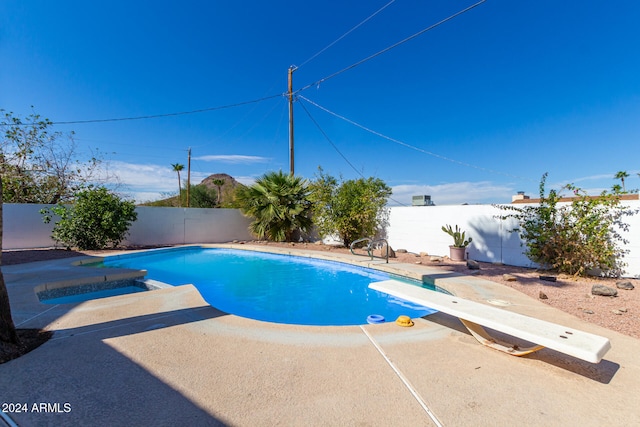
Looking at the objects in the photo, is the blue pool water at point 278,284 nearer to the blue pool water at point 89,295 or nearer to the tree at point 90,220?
the blue pool water at point 89,295

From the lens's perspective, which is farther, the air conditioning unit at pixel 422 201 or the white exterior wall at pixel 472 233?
the air conditioning unit at pixel 422 201

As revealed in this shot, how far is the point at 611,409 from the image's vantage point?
69.3 inches

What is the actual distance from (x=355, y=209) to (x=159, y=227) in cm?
820

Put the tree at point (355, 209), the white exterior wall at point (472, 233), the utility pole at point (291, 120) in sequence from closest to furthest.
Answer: the white exterior wall at point (472, 233) → the tree at point (355, 209) → the utility pole at point (291, 120)

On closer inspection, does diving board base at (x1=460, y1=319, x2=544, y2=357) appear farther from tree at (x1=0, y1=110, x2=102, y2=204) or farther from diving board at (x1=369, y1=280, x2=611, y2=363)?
tree at (x1=0, y1=110, x2=102, y2=204)

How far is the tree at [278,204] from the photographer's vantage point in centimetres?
1180

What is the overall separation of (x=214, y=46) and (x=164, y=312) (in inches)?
433

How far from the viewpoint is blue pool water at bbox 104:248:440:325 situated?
15.8 feet

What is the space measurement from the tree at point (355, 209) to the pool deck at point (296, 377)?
694 centimetres

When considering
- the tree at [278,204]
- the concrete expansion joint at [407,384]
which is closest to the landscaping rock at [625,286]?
the concrete expansion joint at [407,384]

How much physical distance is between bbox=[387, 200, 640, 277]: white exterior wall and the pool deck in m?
3.78

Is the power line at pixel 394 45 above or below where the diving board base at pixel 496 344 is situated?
above

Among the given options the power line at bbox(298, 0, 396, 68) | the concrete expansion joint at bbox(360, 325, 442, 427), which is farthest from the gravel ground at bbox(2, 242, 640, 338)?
the power line at bbox(298, 0, 396, 68)

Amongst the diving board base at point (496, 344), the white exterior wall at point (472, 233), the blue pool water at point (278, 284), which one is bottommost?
the blue pool water at point (278, 284)
